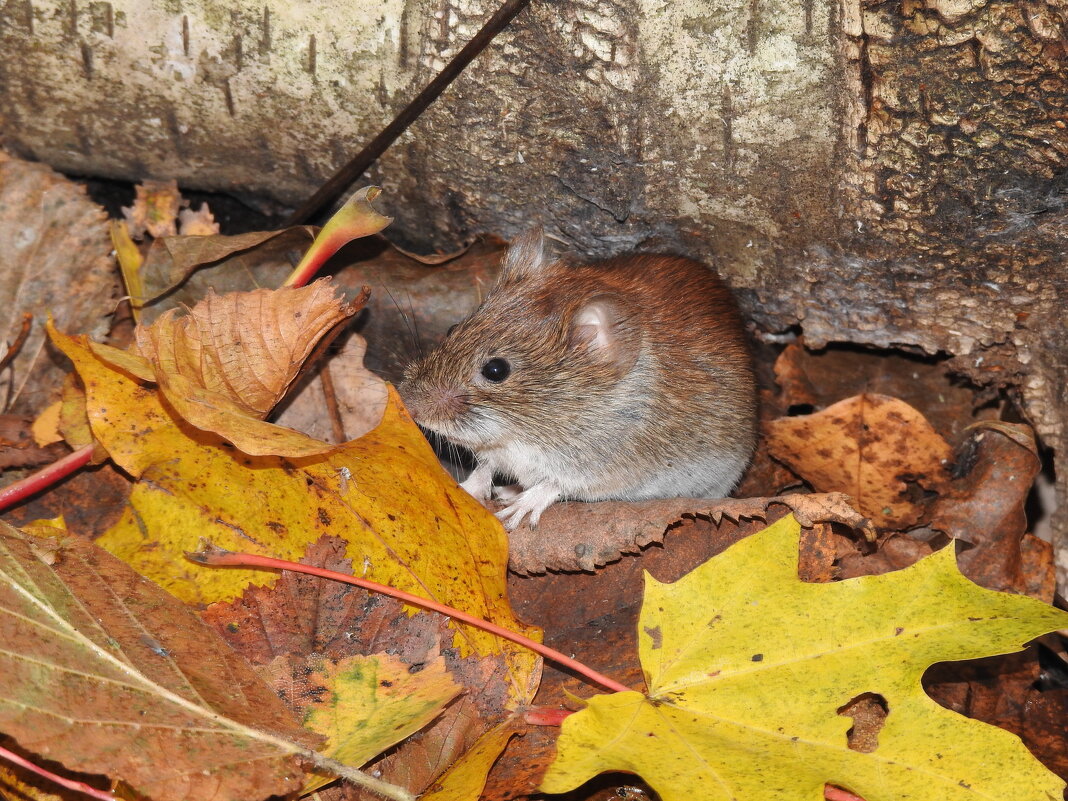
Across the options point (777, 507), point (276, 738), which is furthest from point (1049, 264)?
point (276, 738)

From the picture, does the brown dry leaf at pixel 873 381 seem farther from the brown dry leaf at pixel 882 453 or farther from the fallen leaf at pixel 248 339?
the fallen leaf at pixel 248 339

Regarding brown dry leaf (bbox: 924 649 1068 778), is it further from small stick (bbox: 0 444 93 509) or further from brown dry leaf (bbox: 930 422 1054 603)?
small stick (bbox: 0 444 93 509)

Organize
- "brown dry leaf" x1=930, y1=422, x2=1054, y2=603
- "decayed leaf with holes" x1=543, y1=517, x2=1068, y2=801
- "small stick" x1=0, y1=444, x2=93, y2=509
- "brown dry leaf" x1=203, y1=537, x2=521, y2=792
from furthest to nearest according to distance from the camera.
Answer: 1. "brown dry leaf" x1=930, y1=422, x2=1054, y2=603
2. "small stick" x1=0, y1=444, x2=93, y2=509
3. "brown dry leaf" x1=203, y1=537, x2=521, y2=792
4. "decayed leaf with holes" x1=543, y1=517, x2=1068, y2=801

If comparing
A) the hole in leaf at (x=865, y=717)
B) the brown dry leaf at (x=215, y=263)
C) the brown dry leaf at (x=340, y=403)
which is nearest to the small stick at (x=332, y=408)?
the brown dry leaf at (x=340, y=403)

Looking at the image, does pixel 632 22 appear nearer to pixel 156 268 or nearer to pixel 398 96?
pixel 398 96

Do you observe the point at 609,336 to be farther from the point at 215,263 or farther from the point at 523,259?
the point at 215,263

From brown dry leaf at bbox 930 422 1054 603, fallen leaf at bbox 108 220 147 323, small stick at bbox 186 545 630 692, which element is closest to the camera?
small stick at bbox 186 545 630 692

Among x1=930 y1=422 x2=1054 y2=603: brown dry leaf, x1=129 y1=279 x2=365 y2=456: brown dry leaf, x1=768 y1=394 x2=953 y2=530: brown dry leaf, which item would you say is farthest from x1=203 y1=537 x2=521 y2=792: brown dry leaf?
x1=930 y1=422 x2=1054 y2=603: brown dry leaf
